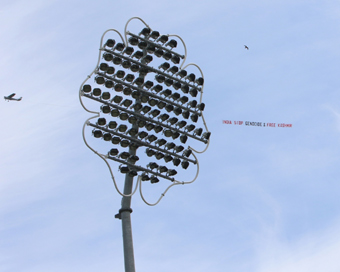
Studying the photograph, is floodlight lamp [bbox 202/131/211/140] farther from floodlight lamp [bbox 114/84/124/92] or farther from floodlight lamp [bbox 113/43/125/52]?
floodlight lamp [bbox 113/43/125/52]

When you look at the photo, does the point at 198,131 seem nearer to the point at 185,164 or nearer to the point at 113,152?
the point at 185,164

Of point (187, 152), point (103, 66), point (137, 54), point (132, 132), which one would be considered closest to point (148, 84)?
point (137, 54)

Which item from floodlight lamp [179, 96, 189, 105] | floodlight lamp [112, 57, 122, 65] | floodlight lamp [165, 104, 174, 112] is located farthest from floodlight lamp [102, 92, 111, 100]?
floodlight lamp [179, 96, 189, 105]

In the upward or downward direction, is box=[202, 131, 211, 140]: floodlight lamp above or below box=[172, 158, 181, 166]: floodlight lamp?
above

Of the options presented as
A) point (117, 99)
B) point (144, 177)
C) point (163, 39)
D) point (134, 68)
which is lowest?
point (144, 177)

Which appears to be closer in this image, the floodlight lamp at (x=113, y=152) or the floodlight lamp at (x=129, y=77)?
the floodlight lamp at (x=113, y=152)

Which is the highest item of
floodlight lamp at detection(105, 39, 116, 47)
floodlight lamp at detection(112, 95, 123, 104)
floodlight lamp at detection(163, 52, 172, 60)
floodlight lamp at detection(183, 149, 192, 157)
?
floodlight lamp at detection(163, 52, 172, 60)

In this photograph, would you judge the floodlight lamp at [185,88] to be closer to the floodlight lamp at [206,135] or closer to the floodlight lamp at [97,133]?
the floodlight lamp at [206,135]

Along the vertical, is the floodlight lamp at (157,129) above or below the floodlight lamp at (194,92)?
below

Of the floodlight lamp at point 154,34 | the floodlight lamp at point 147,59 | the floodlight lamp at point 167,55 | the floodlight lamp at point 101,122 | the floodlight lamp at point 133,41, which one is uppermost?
the floodlight lamp at point 154,34

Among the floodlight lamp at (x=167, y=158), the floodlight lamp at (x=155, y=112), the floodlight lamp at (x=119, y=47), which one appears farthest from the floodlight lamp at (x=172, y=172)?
the floodlight lamp at (x=119, y=47)

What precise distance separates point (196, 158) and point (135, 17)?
5921 millimetres

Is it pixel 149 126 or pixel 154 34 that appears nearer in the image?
pixel 149 126

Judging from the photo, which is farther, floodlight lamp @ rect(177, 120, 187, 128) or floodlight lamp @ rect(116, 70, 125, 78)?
floodlight lamp @ rect(177, 120, 187, 128)
